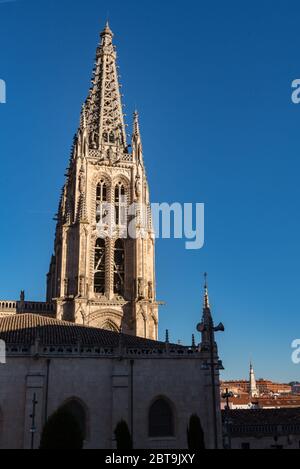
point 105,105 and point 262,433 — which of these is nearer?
point 262,433

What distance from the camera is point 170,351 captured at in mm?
29391

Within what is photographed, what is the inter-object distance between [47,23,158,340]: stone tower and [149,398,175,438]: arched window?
16.1 m

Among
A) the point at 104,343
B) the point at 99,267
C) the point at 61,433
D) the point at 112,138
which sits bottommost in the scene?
the point at 61,433

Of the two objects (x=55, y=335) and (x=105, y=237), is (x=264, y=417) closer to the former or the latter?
(x=55, y=335)

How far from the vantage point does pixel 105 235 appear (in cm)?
4866

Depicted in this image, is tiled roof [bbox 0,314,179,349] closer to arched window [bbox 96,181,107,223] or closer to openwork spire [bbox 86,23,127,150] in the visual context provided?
arched window [bbox 96,181,107,223]

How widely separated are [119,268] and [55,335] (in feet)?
64.0

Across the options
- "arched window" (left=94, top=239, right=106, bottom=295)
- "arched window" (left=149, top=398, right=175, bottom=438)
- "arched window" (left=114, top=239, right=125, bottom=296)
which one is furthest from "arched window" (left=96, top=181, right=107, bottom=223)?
"arched window" (left=149, top=398, right=175, bottom=438)

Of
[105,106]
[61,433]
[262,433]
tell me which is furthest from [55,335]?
[105,106]

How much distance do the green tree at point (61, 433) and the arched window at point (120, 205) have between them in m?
34.3

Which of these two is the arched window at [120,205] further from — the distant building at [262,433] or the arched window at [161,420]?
the arched window at [161,420]

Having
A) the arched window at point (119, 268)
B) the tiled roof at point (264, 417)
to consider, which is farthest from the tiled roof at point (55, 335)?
the arched window at point (119, 268)

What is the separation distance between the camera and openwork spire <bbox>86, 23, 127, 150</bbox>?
177 ft
